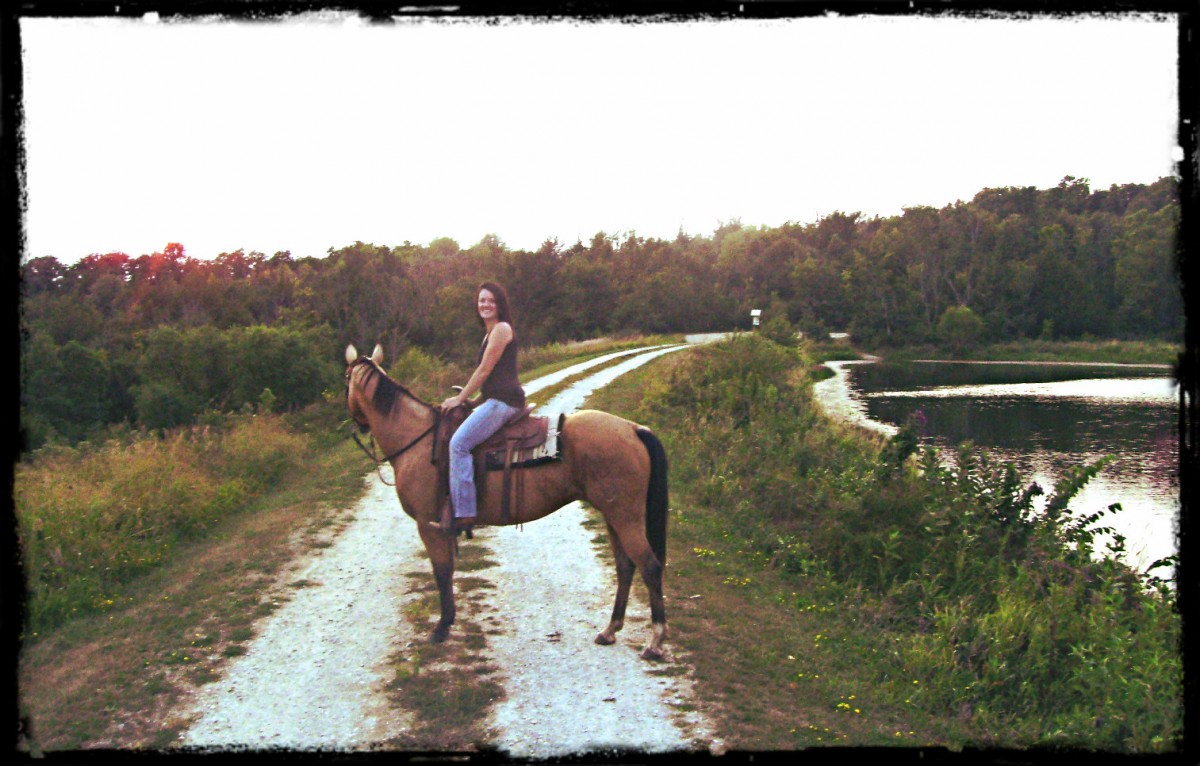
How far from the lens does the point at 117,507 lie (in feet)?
28.7

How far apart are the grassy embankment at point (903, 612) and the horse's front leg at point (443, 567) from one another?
1.90 metres

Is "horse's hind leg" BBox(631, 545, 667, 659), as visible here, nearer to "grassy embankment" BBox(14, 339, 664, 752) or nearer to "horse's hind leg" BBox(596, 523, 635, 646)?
"horse's hind leg" BBox(596, 523, 635, 646)

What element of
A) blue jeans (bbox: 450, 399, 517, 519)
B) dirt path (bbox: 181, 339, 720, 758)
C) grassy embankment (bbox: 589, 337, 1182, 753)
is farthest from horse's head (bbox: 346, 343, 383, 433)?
grassy embankment (bbox: 589, 337, 1182, 753)

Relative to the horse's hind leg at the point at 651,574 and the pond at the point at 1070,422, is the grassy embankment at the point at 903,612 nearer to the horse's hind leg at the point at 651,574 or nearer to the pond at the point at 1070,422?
the horse's hind leg at the point at 651,574

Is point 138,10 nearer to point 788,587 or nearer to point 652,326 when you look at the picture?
point 788,587

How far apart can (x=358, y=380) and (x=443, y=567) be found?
5.59 ft

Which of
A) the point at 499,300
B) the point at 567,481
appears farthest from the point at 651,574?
the point at 499,300

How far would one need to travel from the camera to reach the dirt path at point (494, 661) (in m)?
4.63

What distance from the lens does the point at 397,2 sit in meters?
3.57

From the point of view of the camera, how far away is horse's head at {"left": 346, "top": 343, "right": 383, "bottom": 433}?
20.1 ft

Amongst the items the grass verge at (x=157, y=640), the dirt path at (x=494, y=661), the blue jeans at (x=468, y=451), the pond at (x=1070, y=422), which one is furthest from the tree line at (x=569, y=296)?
the pond at (x=1070, y=422)

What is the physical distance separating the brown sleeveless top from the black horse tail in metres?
1.04

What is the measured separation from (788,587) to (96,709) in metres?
6.37

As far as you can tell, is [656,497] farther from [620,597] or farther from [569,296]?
[569,296]
